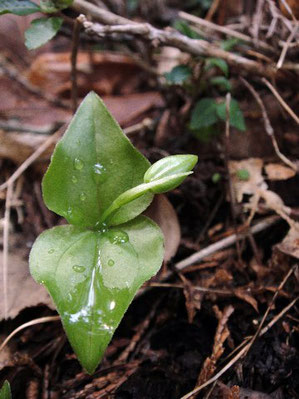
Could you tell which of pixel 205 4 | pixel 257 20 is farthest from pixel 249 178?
pixel 205 4

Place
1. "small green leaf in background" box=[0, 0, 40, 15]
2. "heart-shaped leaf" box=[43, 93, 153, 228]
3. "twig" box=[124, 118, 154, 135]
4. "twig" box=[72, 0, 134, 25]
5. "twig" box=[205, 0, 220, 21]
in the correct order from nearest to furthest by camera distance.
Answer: "heart-shaped leaf" box=[43, 93, 153, 228]
"small green leaf in background" box=[0, 0, 40, 15]
"twig" box=[72, 0, 134, 25]
"twig" box=[124, 118, 154, 135]
"twig" box=[205, 0, 220, 21]

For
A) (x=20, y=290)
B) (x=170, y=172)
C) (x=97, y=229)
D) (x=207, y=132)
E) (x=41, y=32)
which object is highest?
(x=41, y=32)

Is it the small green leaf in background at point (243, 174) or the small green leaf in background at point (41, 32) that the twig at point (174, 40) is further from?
the small green leaf in background at point (243, 174)

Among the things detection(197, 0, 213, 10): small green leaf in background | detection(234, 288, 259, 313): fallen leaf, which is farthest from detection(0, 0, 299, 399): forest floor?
detection(197, 0, 213, 10): small green leaf in background

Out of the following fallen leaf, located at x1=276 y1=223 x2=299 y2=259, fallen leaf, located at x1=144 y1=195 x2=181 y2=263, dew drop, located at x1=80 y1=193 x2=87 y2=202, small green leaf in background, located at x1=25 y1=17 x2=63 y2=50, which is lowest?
fallen leaf, located at x1=144 y1=195 x2=181 y2=263

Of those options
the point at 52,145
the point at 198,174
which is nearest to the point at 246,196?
the point at 198,174

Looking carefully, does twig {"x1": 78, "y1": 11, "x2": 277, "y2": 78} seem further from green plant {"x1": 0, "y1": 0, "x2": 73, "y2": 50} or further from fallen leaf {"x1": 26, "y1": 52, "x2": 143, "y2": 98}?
fallen leaf {"x1": 26, "y1": 52, "x2": 143, "y2": 98}

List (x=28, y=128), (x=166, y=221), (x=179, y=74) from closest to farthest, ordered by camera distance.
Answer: (x=166, y=221), (x=179, y=74), (x=28, y=128)

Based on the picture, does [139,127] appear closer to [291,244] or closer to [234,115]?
[234,115]
